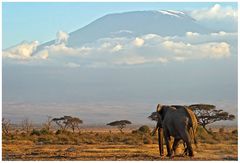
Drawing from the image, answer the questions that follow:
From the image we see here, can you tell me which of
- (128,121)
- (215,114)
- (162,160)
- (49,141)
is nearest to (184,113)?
(162,160)

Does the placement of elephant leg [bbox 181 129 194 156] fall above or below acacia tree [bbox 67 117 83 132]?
below

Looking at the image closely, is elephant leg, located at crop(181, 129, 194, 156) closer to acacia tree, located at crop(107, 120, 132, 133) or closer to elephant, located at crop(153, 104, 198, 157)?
elephant, located at crop(153, 104, 198, 157)

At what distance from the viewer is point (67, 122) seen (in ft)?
179

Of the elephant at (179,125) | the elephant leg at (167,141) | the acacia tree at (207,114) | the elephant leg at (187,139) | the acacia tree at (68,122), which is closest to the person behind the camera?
the elephant leg at (187,139)

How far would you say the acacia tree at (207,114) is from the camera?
4338cm

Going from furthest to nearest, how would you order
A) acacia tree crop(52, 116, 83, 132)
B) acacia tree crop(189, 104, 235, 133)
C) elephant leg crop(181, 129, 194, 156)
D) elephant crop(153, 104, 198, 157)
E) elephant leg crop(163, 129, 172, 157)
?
acacia tree crop(52, 116, 83, 132) < acacia tree crop(189, 104, 235, 133) < elephant leg crop(163, 129, 172, 157) < elephant crop(153, 104, 198, 157) < elephant leg crop(181, 129, 194, 156)

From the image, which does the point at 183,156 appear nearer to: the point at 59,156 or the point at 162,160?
the point at 162,160

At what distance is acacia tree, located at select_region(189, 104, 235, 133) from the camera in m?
43.4

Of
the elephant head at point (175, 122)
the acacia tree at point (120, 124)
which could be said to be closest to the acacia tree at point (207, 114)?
the acacia tree at point (120, 124)

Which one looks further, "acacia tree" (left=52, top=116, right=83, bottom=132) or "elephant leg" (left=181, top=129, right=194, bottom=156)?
"acacia tree" (left=52, top=116, right=83, bottom=132)

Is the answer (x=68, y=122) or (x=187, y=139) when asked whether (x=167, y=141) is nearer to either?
(x=187, y=139)

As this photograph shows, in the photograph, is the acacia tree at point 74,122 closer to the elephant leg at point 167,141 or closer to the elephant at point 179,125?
the elephant at point 179,125

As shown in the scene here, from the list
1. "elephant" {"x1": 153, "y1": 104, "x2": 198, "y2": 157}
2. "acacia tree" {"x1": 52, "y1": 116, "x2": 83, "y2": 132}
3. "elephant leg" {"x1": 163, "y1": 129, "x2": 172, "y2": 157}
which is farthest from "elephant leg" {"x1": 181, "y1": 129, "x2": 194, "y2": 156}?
"acacia tree" {"x1": 52, "y1": 116, "x2": 83, "y2": 132}

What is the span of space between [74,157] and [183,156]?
3258 millimetres
